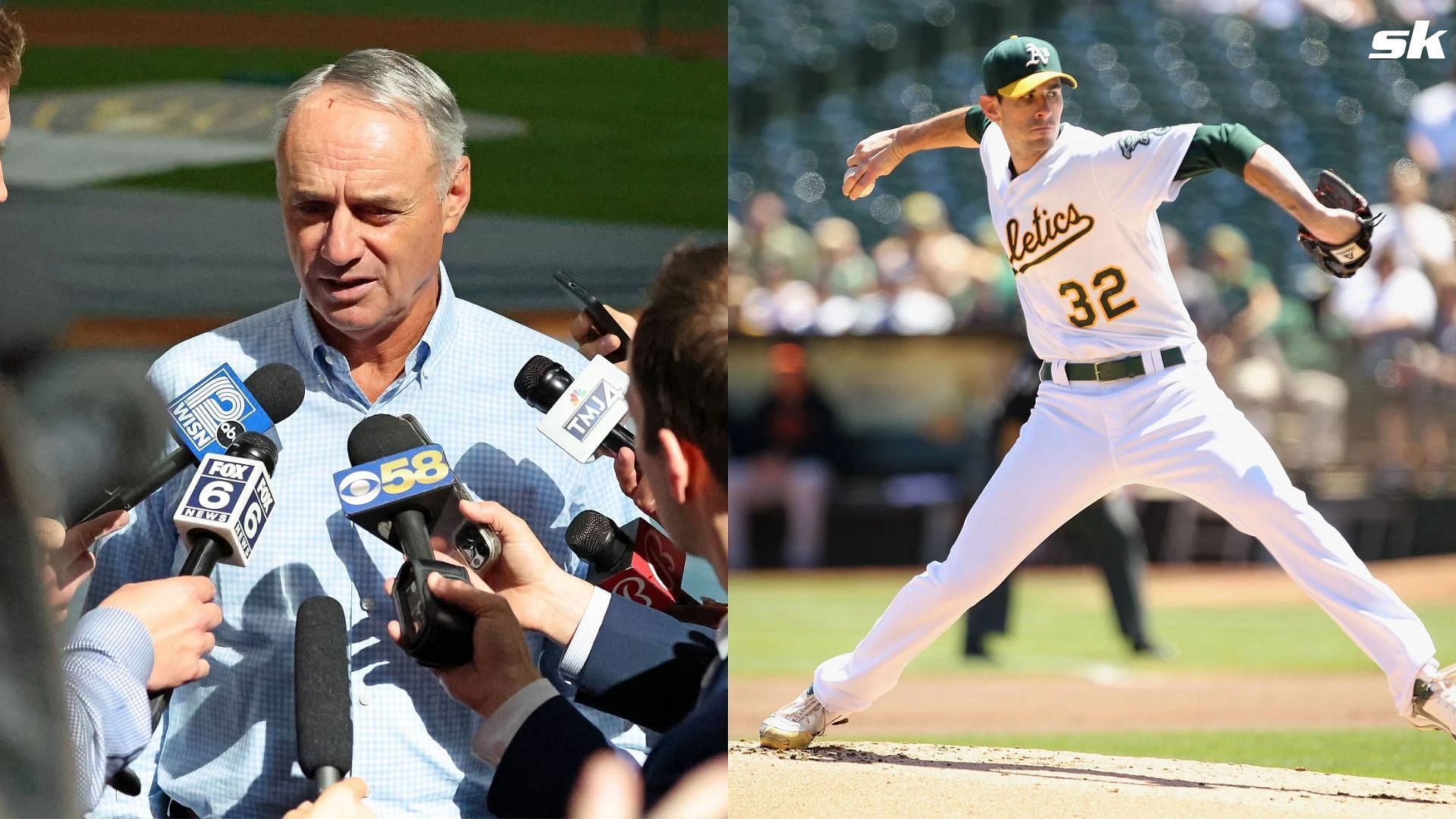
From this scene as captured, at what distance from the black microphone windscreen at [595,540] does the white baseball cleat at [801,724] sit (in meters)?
1.74

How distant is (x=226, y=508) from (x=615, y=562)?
638mm

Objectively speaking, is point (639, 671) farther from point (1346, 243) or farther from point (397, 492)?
point (1346, 243)

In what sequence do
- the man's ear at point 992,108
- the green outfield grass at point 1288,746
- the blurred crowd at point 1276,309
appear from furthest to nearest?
1. the blurred crowd at point 1276,309
2. the green outfield grass at point 1288,746
3. the man's ear at point 992,108

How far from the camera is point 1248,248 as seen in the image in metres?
11.5

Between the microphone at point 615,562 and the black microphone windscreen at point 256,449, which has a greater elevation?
the black microphone windscreen at point 256,449

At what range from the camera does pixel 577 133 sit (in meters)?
2.45

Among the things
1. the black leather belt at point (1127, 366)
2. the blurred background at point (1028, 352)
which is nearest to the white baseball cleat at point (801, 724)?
the black leather belt at point (1127, 366)

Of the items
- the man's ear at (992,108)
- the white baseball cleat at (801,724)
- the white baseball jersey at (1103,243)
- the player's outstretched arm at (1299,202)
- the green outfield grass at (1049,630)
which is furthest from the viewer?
the green outfield grass at (1049,630)

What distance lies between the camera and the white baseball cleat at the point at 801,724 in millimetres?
4059

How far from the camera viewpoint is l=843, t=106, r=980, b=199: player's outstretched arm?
4.07 m

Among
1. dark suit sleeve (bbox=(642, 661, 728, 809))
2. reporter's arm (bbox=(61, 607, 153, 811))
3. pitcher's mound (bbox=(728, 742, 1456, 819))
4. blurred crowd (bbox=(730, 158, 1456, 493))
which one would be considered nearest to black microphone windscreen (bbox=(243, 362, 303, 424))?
reporter's arm (bbox=(61, 607, 153, 811))

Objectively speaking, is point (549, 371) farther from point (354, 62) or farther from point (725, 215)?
point (354, 62)

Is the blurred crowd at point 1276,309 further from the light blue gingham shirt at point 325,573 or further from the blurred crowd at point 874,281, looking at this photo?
the light blue gingham shirt at point 325,573

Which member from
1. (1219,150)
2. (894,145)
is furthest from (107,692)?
(1219,150)
